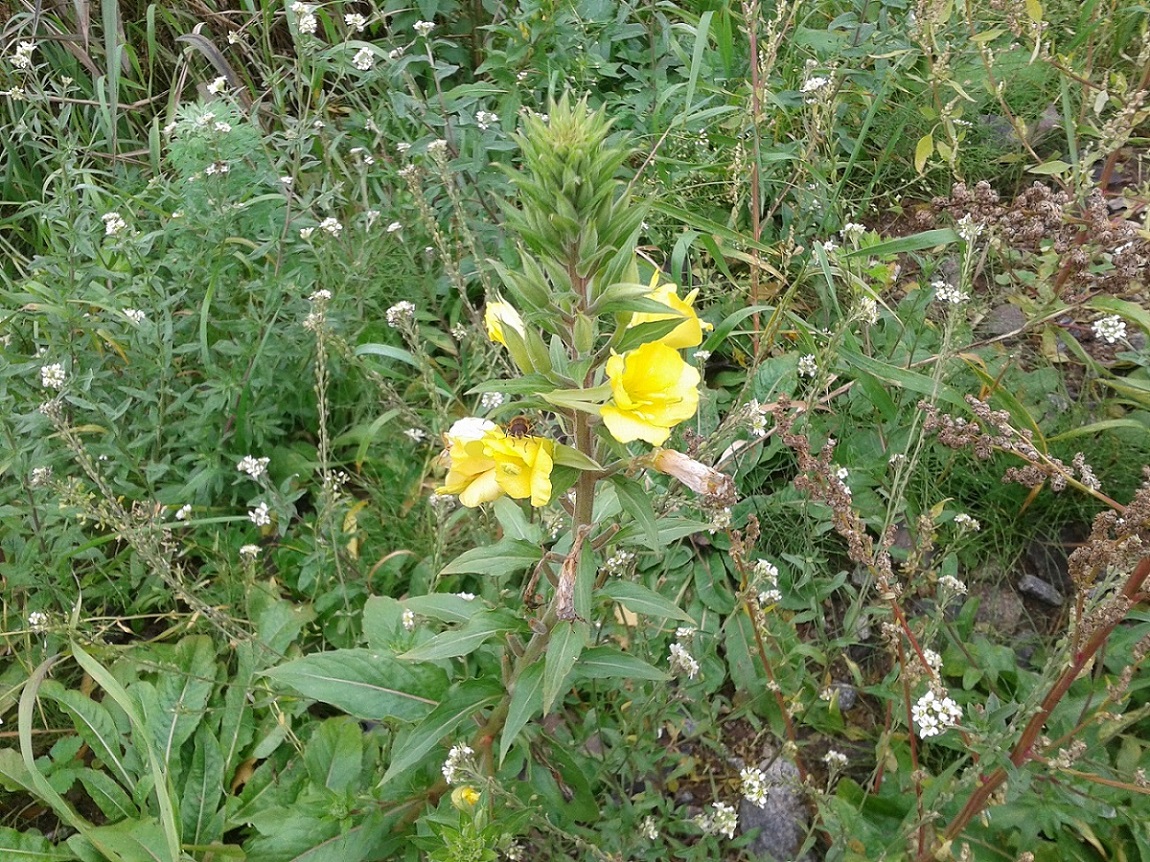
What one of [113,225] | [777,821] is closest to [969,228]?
[777,821]

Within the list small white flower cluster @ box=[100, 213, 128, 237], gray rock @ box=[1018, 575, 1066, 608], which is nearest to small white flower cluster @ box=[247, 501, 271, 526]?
small white flower cluster @ box=[100, 213, 128, 237]

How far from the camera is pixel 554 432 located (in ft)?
9.12

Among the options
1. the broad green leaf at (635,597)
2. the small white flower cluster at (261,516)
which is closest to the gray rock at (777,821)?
the broad green leaf at (635,597)

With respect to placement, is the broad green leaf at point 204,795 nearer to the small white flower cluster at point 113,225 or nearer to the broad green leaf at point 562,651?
the broad green leaf at point 562,651

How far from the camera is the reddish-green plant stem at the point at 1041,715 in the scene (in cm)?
186

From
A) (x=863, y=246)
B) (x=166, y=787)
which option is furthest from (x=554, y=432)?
(x=166, y=787)

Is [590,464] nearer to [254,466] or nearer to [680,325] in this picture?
[680,325]

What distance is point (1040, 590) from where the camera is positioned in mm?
2752

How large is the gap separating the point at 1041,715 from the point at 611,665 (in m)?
1.01

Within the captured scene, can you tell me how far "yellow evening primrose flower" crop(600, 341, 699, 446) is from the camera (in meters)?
1.43

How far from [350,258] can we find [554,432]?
129 centimetres

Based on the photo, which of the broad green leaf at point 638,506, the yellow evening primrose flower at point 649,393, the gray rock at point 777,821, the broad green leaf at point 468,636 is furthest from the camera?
the gray rock at point 777,821

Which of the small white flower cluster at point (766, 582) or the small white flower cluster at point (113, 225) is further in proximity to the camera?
the small white flower cluster at point (113, 225)

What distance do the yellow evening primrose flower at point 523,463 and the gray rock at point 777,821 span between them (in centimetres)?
136
